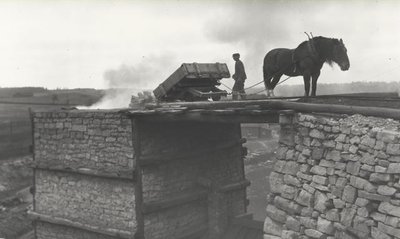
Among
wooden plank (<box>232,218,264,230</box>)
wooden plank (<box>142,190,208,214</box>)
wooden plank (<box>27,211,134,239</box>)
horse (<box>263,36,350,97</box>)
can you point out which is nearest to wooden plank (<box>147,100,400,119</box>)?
horse (<box>263,36,350,97</box>)

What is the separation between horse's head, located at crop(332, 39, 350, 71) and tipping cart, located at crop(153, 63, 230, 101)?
3.54m

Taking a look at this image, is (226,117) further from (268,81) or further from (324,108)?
(268,81)

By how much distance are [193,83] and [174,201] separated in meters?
3.39

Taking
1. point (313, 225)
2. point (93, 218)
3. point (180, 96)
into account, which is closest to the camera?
point (313, 225)

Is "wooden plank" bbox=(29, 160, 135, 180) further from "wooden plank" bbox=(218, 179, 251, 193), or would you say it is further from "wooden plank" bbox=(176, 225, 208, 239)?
"wooden plank" bbox=(218, 179, 251, 193)

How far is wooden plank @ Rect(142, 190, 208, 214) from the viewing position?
32.9 ft

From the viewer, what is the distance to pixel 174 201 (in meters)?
10.5

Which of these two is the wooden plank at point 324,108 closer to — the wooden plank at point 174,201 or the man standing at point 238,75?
the wooden plank at point 174,201

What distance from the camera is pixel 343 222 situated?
572 centimetres

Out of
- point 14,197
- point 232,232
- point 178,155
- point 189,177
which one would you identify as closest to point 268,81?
point 178,155

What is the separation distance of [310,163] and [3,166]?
18010mm

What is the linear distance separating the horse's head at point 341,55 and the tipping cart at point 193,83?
3.54 metres

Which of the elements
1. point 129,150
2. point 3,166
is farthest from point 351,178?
point 3,166

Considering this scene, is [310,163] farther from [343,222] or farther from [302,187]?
[343,222]
